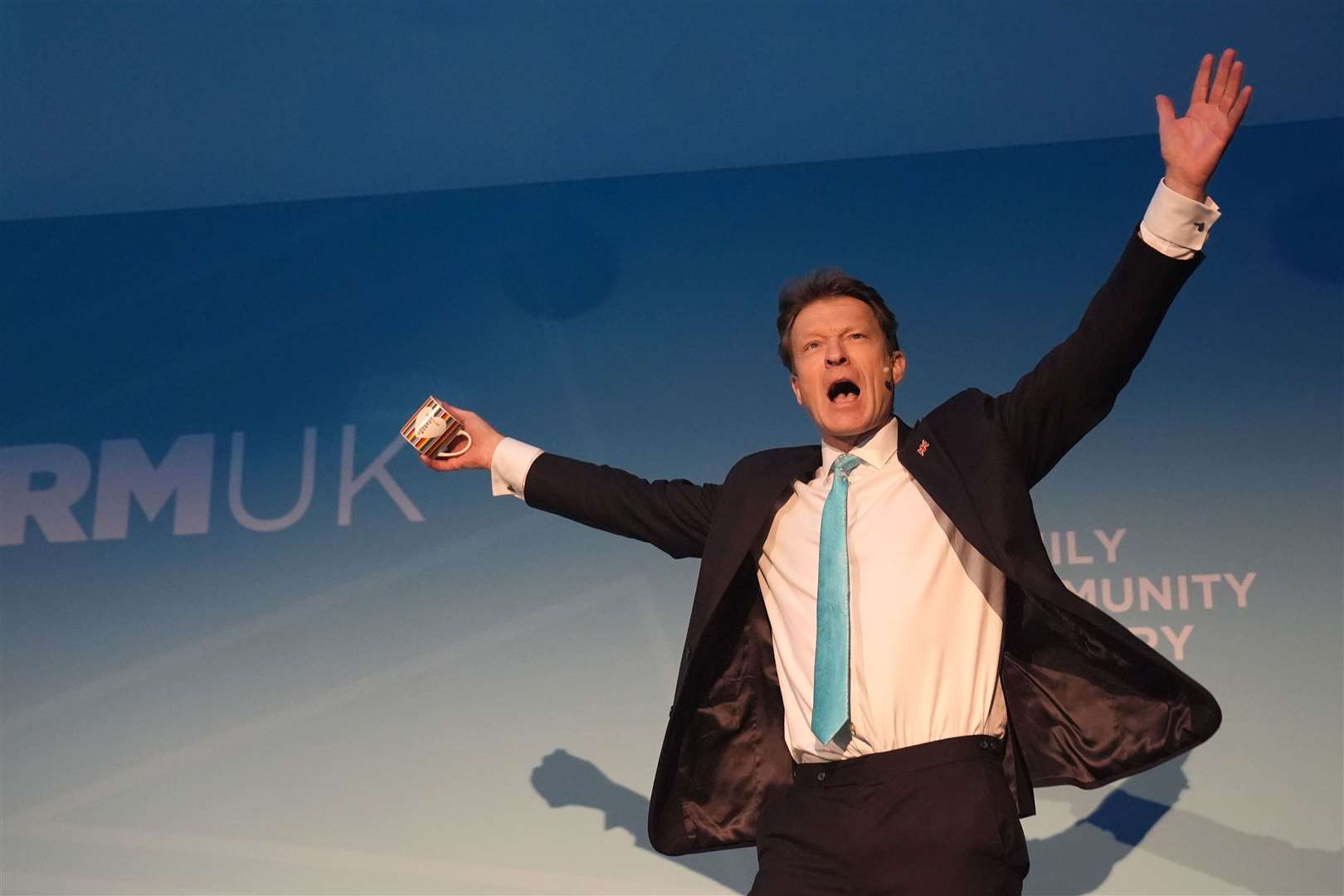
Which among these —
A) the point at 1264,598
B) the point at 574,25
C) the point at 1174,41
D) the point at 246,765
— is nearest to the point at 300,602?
the point at 246,765

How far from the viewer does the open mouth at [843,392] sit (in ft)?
7.24

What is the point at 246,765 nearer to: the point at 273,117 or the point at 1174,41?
the point at 273,117

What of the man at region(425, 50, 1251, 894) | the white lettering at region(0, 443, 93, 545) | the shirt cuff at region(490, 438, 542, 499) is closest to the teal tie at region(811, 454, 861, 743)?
the man at region(425, 50, 1251, 894)

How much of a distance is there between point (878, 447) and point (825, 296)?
288 mm

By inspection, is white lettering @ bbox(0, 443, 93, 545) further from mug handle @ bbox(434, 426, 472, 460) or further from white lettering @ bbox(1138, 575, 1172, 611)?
white lettering @ bbox(1138, 575, 1172, 611)

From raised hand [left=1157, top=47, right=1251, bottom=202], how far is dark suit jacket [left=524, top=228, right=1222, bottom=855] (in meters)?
0.10

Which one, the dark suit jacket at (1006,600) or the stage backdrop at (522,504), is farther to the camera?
the stage backdrop at (522,504)

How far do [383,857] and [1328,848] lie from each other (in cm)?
192

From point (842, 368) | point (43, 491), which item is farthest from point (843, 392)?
point (43, 491)

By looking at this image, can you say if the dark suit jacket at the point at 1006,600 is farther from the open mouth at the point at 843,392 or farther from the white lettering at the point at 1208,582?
the white lettering at the point at 1208,582

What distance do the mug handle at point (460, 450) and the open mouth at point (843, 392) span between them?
618 mm

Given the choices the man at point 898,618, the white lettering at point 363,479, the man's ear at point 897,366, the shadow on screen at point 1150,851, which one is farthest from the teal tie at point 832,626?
the white lettering at point 363,479

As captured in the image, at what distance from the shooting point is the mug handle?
2.42 metres

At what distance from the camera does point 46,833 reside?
3.28 meters
